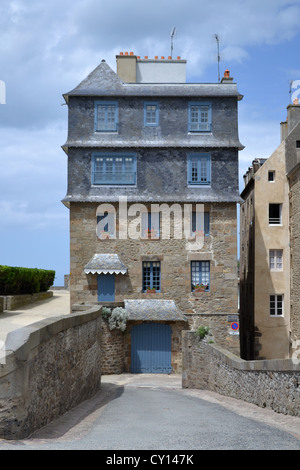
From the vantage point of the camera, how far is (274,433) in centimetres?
849

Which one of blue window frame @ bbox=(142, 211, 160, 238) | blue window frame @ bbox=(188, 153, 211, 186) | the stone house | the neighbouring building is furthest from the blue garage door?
blue window frame @ bbox=(188, 153, 211, 186)

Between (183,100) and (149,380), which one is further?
(183,100)

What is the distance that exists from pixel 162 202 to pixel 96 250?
3534 millimetres

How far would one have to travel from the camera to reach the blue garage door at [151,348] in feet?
79.4

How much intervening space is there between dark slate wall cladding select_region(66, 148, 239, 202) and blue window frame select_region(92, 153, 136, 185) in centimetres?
22

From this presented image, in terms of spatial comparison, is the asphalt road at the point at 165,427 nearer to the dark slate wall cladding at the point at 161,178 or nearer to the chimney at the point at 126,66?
the dark slate wall cladding at the point at 161,178

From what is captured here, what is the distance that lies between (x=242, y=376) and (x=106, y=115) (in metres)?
15.6

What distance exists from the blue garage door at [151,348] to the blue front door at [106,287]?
1848 millimetres

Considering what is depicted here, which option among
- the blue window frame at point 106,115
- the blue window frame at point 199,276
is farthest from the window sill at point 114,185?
the blue window frame at point 199,276

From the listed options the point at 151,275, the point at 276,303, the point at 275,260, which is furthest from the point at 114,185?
the point at 276,303

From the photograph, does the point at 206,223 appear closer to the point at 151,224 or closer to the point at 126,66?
the point at 151,224
